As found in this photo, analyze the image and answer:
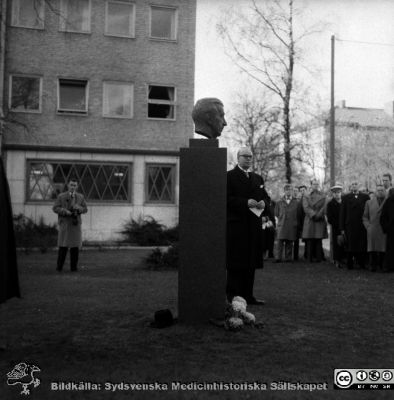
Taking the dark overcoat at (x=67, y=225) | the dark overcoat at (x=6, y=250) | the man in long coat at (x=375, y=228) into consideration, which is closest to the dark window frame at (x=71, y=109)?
the dark overcoat at (x=67, y=225)

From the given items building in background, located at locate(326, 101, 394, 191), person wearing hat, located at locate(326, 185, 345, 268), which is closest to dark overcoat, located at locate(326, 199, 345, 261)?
person wearing hat, located at locate(326, 185, 345, 268)

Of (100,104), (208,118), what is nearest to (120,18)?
(100,104)

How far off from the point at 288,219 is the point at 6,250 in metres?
11.9

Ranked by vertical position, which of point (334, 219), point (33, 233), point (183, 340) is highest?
point (334, 219)

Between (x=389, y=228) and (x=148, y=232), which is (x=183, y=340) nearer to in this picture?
(x=389, y=228)

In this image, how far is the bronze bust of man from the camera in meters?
7.51

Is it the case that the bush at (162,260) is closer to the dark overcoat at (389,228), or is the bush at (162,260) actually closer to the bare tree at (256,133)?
the dark overcoat at (389,228)

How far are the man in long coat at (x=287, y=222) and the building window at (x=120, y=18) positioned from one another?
40.3 ft

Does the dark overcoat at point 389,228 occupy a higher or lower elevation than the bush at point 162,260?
higher

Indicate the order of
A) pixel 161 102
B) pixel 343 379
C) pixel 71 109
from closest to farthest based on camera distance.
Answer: pixel 343 379 → pixel 71 109 → pixel 161 102

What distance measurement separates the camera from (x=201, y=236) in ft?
22.5

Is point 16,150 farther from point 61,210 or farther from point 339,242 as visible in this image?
point 339,242

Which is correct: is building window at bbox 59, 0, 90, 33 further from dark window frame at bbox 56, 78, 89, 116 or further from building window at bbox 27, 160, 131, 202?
building window at bbox 27, 160, 131, 202

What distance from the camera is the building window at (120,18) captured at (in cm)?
2531
